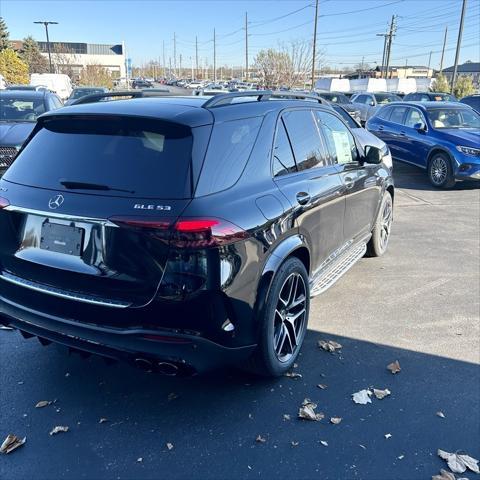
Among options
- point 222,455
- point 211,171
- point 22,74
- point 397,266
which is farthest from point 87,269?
point 22,74

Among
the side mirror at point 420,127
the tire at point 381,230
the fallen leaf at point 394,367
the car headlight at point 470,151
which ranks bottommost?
the fallen leaf at point 394,367

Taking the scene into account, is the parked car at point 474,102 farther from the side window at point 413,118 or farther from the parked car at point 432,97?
the side window at point 413,118

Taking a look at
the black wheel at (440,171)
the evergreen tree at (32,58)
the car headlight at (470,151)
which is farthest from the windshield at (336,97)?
the evergreen tree at (32,58)

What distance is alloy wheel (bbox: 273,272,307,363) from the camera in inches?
132

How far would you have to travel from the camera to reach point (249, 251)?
9.23 ft

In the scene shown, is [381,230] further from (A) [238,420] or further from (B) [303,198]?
(A) [238,420]

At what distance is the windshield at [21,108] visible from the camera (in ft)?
32.9

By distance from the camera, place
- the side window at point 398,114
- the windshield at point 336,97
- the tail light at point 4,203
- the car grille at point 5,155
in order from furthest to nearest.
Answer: the windshield at point 336,97 → the side window at point 398,114 → the car grille at point 5,155 → the tail light at point 4,203

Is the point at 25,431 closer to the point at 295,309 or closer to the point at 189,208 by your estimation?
the point at 189,208

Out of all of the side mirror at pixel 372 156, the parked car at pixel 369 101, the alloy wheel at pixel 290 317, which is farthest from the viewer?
the parked car at pixel 369 101

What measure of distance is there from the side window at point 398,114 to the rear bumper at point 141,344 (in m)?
10.6

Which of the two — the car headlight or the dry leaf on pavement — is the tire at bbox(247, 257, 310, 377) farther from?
the car headlight

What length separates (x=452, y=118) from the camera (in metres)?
11.4

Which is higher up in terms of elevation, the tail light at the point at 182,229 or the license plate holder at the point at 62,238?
the tail light at the point at 182,229
